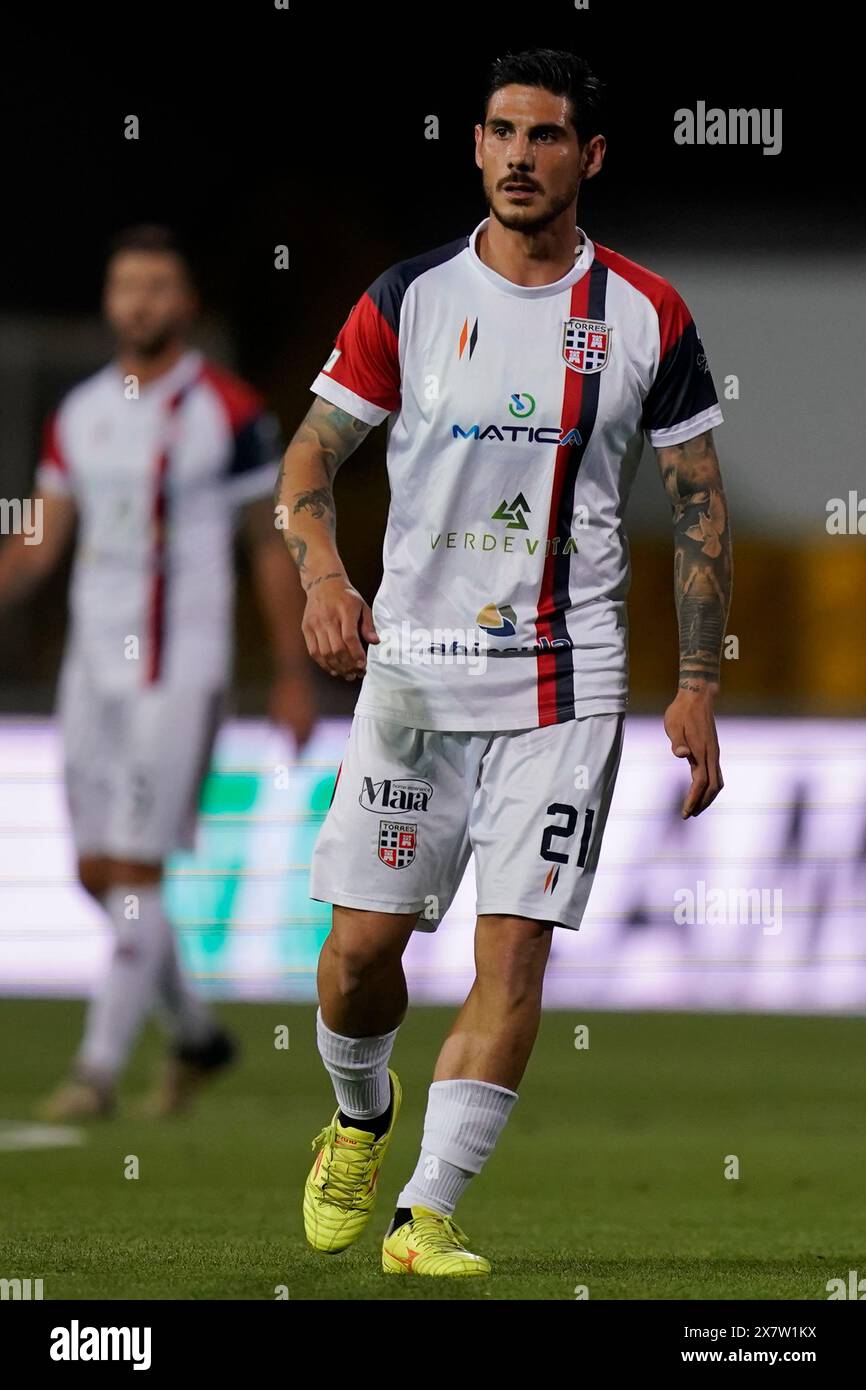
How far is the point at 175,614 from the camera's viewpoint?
7.95 meters

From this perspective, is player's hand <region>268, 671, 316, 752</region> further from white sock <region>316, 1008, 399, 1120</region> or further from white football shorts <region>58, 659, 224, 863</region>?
white sock <region>316, 1008, 399, 1120</region>

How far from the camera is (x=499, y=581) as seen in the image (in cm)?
387

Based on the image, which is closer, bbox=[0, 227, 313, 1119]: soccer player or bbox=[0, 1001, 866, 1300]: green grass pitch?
bbox=[0, 1001, 866, 1300]: green grass pitch

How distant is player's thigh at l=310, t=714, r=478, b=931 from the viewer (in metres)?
3.91

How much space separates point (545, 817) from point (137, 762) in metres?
3.58

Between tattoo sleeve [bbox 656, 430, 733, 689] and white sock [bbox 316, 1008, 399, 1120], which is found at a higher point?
tattoo sleeve [bbox 656, 430, 733, 689]

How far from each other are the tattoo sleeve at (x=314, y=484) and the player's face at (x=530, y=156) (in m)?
0.44

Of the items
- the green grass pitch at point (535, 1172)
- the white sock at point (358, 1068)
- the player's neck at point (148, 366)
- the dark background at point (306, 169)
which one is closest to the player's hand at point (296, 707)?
the green grass pitch at point (535, 1172)

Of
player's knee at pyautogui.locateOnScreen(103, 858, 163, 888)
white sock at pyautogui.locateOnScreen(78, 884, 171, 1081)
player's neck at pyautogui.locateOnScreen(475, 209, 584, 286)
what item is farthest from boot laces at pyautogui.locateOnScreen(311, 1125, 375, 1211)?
player's knee at pyautogui.locateOnScreen(103, 858, 163, 888)

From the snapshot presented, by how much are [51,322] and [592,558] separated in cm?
1021

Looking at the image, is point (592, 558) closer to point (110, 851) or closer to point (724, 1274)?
point (724, 1274)

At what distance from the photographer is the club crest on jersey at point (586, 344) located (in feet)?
12.7

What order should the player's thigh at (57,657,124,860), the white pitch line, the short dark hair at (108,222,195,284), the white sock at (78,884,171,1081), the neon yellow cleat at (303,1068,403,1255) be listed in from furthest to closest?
1. the short dark hair at (108,222,195,284)
2. the player's thigh at (57,657,124,860)
3. the white sock at (78,884,171,1081)
4. the white pitch line
5. the neon yellow cleat at (303,1068,403,1255)

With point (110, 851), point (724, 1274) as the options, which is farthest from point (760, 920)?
point (724, 1274)
